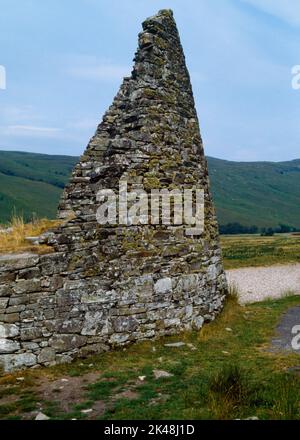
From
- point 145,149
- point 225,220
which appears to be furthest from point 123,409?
point 225,220

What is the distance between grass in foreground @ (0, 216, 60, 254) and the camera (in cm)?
930

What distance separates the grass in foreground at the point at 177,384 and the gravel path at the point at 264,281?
949 cm

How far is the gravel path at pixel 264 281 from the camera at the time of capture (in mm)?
22969

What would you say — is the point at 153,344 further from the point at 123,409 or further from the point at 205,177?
the point at 205,177

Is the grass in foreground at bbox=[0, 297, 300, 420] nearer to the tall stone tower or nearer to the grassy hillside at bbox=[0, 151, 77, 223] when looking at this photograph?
the tall stone tower

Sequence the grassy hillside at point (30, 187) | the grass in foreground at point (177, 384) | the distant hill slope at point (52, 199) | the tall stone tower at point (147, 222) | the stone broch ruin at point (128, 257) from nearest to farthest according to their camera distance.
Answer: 1. the grass in foreground at point (177, 384)
2. the stone broch ruin at point (128, 257)
3. the tall stone tower at point (147, 222)
4. the grassy hillside at point (30, 187)
5. the distant hill slope at point (52, 199)

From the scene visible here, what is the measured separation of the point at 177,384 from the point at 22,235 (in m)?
4.78

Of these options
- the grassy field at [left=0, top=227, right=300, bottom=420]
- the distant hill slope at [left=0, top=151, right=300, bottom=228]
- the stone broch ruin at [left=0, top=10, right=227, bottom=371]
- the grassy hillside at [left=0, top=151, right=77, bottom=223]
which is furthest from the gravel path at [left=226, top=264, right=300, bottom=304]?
the distant hill slope at [left=0, top=151, right=300, bottom=228]

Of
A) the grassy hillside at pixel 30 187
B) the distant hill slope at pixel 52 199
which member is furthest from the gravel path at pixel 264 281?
the distant hill slope at pixel 52 199

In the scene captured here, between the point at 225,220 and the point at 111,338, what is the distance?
455 feet

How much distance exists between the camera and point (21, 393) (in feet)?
25.1

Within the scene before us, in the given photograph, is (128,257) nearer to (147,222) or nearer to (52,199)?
(147,222)

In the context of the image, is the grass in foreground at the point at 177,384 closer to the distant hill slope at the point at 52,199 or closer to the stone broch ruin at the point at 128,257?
the stone broch ruin at the point at 128,257

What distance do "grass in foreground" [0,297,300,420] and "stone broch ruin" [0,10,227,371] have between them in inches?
19.6
